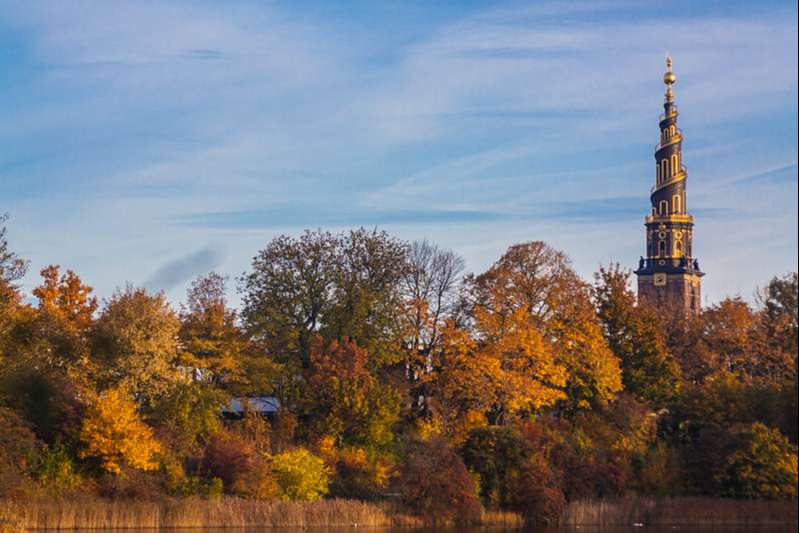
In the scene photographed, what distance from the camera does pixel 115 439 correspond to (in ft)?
182

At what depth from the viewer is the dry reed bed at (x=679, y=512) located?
5075 cm

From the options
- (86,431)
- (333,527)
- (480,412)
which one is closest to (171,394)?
(86,431)

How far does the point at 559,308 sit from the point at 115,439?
25.1 meters

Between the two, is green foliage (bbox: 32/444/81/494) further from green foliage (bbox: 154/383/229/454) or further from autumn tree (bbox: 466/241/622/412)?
autumn tree (bbox: 466/241/622/412)

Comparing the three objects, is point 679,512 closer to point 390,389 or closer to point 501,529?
point 501,529

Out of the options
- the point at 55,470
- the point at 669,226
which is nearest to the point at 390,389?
the point at 55,470

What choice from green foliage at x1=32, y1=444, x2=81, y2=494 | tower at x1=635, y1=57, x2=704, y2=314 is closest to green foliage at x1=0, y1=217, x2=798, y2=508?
green foliage at x1=32, y1=444, x2=81, y2=494

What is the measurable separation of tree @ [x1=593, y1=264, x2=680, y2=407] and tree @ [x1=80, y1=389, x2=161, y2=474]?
26140 mm

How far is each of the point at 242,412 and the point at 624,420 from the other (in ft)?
62.1

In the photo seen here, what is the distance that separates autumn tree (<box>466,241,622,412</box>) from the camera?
68.1 metres

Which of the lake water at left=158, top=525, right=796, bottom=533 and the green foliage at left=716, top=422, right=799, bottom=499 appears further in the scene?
the lake water at left=158, top=525, right=796, bottom=533

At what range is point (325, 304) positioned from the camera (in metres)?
70.7

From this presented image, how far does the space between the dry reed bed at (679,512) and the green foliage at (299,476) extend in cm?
1068

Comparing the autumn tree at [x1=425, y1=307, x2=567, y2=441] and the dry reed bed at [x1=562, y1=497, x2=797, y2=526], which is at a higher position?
the autumn tree at [x1=425, y1=307, x2=567, y2=441]
